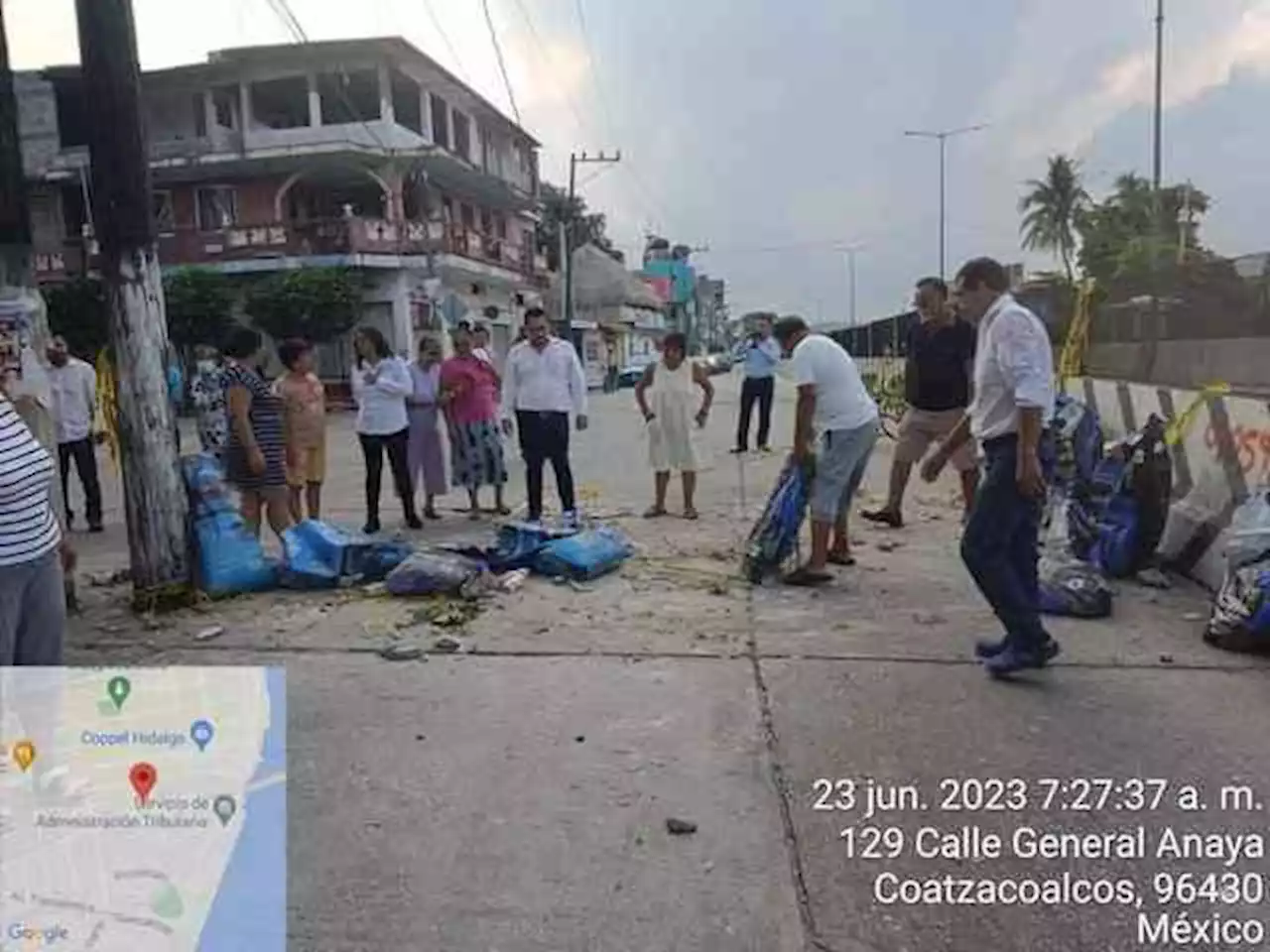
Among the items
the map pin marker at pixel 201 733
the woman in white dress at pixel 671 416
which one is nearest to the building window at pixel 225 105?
the woman in white dress at pixel 671 416

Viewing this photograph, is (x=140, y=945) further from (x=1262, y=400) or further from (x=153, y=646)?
(x=1262, y=400)

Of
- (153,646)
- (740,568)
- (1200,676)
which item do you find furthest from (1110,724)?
(153,646)

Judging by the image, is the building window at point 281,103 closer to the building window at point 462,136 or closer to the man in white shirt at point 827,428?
the building window at point 462,136

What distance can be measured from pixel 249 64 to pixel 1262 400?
113ft

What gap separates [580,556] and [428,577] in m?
0.94

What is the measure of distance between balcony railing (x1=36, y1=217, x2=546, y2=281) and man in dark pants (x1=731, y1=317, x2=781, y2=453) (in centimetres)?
2152

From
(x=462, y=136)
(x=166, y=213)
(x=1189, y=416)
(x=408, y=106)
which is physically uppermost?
(x=408, y=106)

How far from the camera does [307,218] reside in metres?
34.5

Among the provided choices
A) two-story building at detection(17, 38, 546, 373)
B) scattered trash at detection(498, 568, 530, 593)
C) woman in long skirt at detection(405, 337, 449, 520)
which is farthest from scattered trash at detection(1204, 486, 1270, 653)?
two-story building at detection(17, 38, 546, 373)

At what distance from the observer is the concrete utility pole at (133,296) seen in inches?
222

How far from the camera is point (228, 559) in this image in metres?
6.21

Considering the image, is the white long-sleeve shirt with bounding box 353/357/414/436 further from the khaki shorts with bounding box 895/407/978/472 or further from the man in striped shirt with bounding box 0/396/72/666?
the man in striped shirt with bounding box 0/396/72/666
